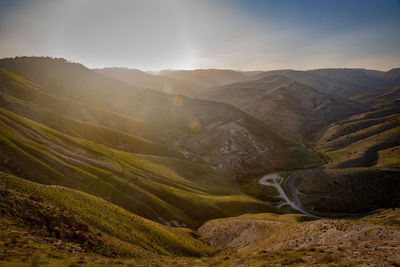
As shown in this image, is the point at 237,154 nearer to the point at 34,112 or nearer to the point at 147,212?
the point at 147,212

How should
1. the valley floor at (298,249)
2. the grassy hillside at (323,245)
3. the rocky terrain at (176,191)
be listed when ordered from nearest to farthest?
the valley floor at (298,249) < the grassy hillside at (323,245) < the rocky terrain at (176,191)

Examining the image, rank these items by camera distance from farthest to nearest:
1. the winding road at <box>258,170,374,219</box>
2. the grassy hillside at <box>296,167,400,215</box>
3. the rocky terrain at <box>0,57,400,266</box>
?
1. the winding road at <box>258,170,374,219</box>
2. the grassy hillside at <box>296,167,400,215</box>
3. the rocky terrain at <box>0,57,400,266</box>

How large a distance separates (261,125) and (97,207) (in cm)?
16580

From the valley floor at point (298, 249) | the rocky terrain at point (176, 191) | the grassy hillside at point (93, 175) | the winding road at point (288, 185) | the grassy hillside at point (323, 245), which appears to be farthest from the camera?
the winding road at point (288, 185)

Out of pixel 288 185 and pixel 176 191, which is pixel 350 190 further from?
pixel 176 191

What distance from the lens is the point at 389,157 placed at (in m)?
124

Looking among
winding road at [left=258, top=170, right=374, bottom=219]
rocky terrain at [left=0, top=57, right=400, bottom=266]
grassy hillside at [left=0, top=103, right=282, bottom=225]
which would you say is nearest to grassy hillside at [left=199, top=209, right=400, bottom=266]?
rocky terrain at [left=0, top=57, right=400, bottom=266]

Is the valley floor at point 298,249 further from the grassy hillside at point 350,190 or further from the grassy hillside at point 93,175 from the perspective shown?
the grassy hillside at point 350,190

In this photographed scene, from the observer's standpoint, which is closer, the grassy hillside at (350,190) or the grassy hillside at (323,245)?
the grassy hillside at (323,245)

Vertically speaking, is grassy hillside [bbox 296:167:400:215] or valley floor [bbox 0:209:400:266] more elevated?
valley floor [bbox 0:209:400:266]

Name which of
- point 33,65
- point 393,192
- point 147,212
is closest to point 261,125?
point 393,192

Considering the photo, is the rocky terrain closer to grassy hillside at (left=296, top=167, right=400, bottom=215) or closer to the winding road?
grassy hillside at (left=296, top=167, right=400, bottom=215)

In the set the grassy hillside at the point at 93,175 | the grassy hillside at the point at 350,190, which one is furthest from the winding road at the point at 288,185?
the grassy hillside at the point at 93,175

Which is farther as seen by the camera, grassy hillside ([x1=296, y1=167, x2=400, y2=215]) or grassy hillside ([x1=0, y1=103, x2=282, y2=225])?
grassy hillside ([x1=296, y1=167, x2=400, y2=215])
